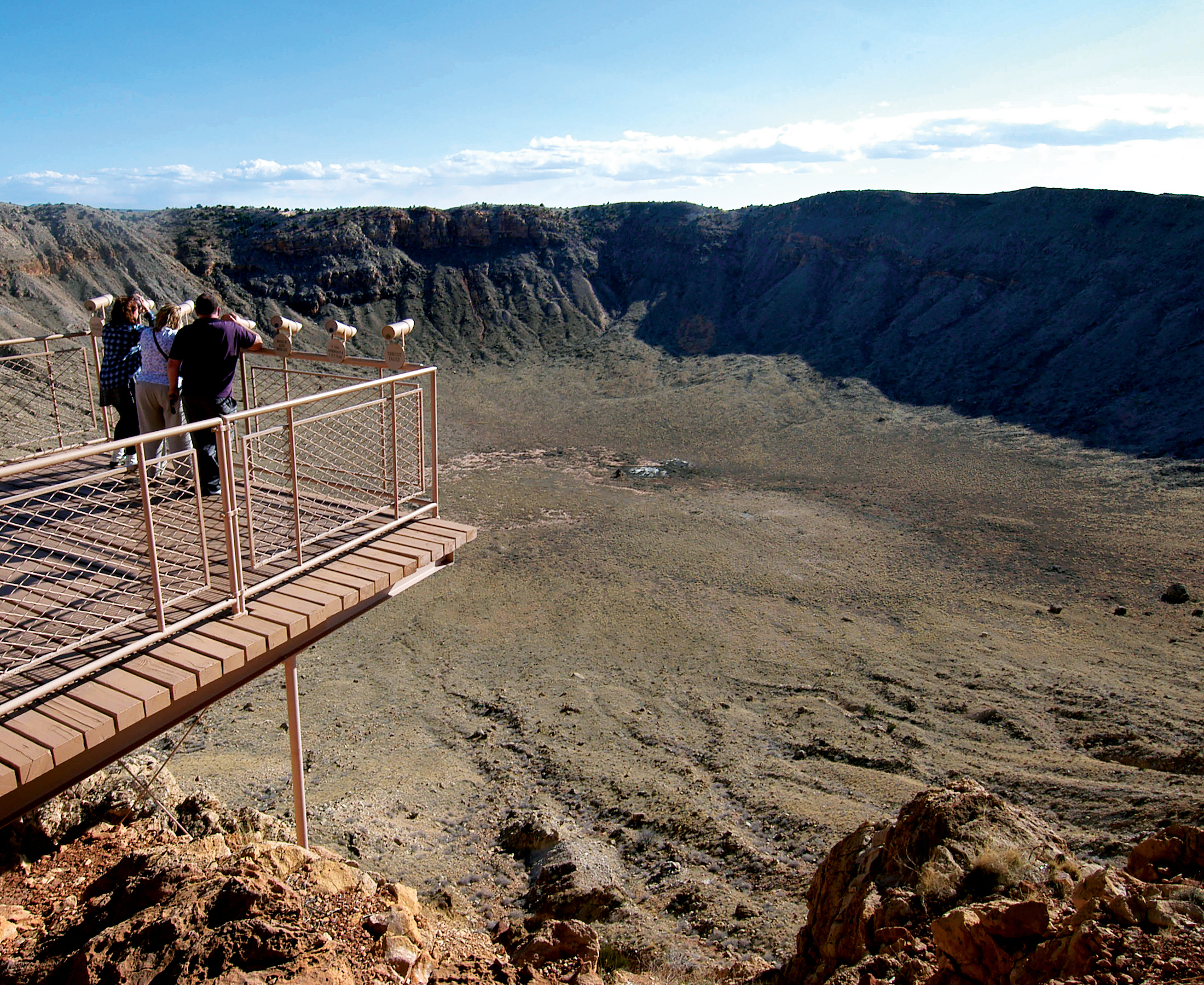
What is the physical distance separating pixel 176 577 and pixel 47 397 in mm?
7128

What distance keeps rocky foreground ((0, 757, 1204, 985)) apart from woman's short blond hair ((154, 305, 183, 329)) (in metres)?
3.04

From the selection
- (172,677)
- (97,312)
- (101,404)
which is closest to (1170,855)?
(172,677)

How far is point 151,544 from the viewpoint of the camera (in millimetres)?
3516

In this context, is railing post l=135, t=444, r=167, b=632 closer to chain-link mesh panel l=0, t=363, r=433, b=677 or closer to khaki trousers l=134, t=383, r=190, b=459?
chain-link mesh panel l=0, t=363, r=433, b=677

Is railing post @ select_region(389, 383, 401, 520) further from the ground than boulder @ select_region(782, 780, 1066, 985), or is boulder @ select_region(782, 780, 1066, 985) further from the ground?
railing post @ select_region(389, 383, 401, 520)

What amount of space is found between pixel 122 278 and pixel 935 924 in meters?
32.5

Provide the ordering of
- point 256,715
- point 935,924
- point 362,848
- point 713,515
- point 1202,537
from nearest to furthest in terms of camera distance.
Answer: point 935,924, point 362,848, point 256,715, point 1202,537, point 713,515

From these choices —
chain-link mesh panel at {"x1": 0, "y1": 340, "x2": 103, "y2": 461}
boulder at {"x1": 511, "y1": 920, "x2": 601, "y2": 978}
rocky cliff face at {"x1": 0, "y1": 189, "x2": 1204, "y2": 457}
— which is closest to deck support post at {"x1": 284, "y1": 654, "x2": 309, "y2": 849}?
boulder at {"x1": 511, "y1": 920, "x2": 601, "y2": 978}

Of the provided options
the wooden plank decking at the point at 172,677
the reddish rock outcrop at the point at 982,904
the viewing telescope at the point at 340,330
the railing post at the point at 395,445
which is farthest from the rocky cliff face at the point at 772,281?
the wooden plank decking at the point at 172,677

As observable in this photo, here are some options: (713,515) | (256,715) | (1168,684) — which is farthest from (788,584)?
(256,715)

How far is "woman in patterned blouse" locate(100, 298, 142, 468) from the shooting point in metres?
5.87

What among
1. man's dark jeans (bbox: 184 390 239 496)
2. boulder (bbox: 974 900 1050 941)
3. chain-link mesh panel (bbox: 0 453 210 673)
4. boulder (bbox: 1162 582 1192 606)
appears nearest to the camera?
boulder (bbox: 974 900 1050 941)

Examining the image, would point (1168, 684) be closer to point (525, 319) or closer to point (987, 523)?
point (987, 523)

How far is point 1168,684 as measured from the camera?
1025 cm
